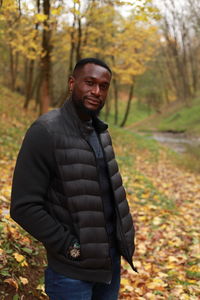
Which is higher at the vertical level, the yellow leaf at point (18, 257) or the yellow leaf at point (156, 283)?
the yellow leaf at point (18, 257)

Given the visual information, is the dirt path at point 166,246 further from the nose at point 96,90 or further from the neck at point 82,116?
the nose at point 96,90

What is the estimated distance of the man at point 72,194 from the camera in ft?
6.79

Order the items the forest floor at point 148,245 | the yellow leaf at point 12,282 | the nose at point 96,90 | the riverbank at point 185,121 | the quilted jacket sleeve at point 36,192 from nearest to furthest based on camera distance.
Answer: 1. the quilted jacket sleeve at point 36,192
2. the nose at point 96,90
3. the yellow leaf at point 12,282
4. the forest floor at point 148,245
5. the riverbank at point 185,121

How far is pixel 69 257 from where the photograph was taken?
2098 mm

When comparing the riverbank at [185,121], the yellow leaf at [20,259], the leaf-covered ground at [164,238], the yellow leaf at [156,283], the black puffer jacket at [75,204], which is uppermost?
the black puffer jacket at [75,204]

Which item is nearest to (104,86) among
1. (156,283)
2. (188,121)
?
(156,283)

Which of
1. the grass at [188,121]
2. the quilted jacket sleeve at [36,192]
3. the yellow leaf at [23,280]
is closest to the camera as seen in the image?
the quilted jacket sleeve at [36,192]

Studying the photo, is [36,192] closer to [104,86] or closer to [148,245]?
[104,86]

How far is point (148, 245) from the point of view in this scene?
5.80 meters

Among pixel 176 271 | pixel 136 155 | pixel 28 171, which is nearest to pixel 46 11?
pixel 136 155

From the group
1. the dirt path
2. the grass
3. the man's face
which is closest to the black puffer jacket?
the man's face

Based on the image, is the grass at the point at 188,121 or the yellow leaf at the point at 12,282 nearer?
the yellow leaf at the point at 12,282

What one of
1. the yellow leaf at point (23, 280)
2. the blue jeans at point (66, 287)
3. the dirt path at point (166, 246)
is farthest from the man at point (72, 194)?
the dirt path at point (166, 246)

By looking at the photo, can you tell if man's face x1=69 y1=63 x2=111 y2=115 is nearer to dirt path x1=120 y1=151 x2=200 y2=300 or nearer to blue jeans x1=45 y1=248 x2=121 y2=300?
blue jeans x1=45 y1=248 x2=121 y2=300
